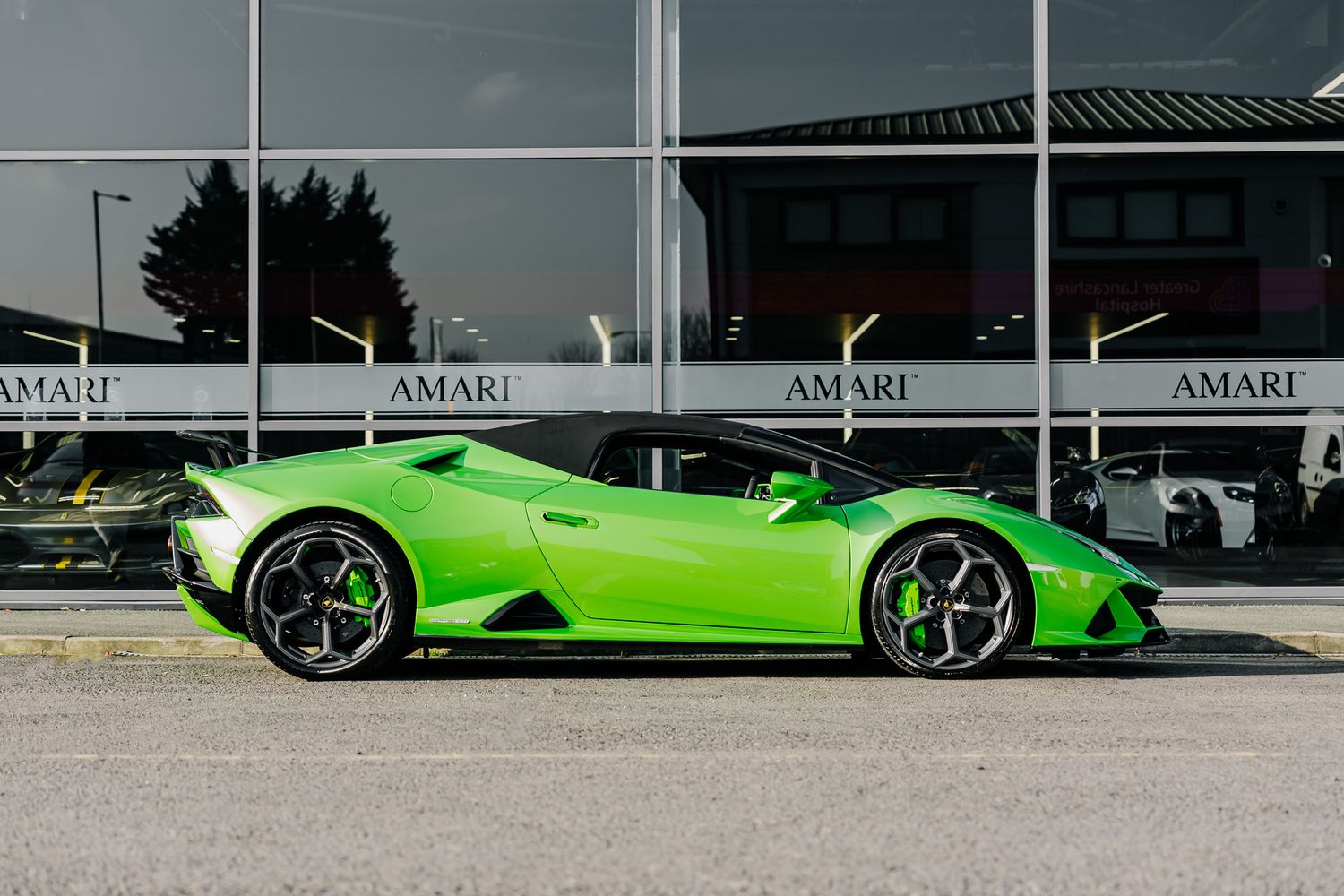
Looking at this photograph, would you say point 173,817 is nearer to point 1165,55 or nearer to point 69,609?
point 69,609

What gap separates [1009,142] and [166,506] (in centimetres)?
700

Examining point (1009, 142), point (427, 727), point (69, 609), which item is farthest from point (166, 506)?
point (1009, 142)

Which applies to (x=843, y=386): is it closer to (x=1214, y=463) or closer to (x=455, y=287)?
(x=1214, y=463)

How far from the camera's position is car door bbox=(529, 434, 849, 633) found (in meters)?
6.43

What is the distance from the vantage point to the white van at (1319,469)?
10375mm

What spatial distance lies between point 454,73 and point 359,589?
5529 mm

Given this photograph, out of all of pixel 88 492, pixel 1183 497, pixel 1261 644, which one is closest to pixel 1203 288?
pixel 1183 497

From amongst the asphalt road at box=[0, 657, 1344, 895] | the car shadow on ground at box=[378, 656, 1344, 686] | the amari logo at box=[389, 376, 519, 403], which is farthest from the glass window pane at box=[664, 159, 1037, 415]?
the asphalt road at box=[0, 657, 1344, 895]

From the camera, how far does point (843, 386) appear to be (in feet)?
34.3

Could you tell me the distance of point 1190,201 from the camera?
34.5ft

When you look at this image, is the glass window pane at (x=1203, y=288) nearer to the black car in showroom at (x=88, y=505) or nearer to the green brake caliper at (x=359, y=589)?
the green brake caliper at (x=359, y=589)

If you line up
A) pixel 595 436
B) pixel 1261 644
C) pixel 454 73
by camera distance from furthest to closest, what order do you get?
1. pixel 454 73
2. pixel 1261 644
3. pixel 595 436

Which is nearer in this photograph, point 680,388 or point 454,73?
point 680,388

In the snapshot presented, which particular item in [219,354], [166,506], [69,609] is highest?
[219,354]
